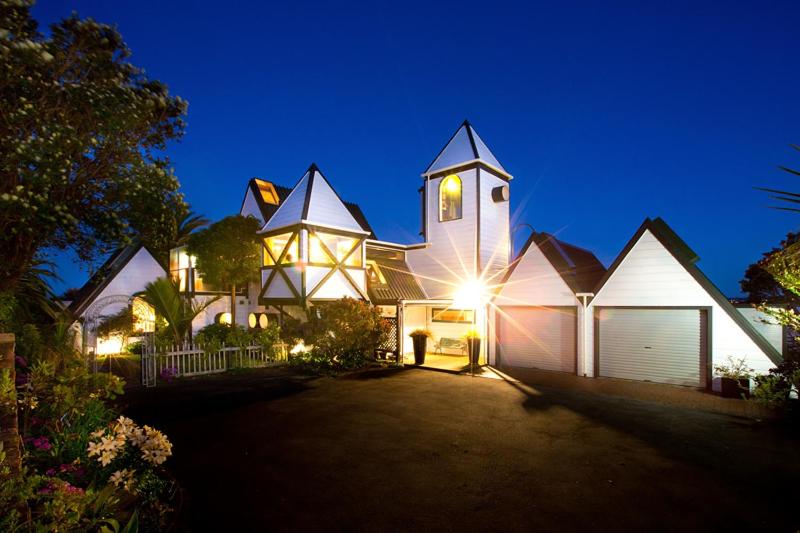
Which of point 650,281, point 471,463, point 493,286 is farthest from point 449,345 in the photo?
point 471,463

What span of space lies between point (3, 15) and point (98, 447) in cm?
884

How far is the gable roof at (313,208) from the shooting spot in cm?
1688

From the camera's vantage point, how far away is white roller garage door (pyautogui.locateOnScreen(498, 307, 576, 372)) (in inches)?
577

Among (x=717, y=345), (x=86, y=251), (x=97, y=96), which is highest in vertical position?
(x=97, y=96)

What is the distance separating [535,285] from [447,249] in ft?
18.2

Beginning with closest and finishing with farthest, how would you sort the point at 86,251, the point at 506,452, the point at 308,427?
the point at 506,452 → the point at 308,427 → the point at 86,251

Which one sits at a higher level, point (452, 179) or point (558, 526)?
point (452, 179)

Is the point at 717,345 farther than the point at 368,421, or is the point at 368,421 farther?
the point at 717,345

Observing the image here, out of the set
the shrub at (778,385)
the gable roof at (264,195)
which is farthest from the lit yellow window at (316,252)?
the shrub at (778,385)

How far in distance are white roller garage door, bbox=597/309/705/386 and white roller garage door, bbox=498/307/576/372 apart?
1.15m

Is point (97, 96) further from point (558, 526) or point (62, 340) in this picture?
point (558, 526)

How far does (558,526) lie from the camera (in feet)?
15.0

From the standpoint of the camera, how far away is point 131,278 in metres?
18.0

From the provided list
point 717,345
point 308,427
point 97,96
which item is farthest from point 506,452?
point 97,96
